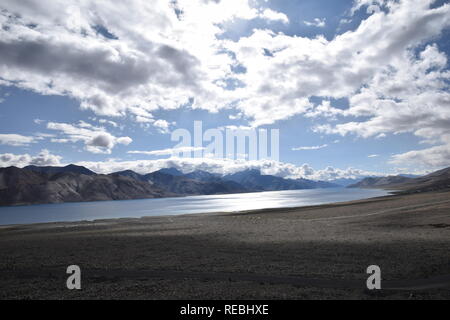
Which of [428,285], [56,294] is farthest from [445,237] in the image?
[56,294]

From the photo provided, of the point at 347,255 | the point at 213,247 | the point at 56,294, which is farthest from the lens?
the point at 213,247

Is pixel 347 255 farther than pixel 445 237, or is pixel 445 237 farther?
pixel 445 237

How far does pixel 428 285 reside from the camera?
54.4 ft

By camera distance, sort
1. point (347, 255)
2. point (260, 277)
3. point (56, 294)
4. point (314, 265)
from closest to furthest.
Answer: point (56, 294) < point (260, 277) < point (314, 265) < point (347, 255)

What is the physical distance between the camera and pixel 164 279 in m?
18.9

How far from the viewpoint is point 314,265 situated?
21.2 m
